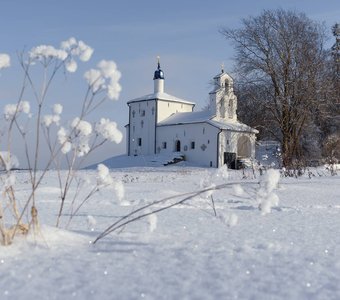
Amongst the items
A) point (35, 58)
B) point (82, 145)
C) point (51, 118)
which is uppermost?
point (35, 58)

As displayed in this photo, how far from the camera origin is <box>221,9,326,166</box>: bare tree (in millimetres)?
25406

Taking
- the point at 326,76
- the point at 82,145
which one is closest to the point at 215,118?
the point at 326,76

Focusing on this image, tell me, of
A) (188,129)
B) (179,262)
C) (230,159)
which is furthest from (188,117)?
(179,262)

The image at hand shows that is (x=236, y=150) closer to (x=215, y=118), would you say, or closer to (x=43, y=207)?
(x=215, y=118)

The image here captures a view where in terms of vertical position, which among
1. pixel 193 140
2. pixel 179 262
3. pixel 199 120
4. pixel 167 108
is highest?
pixel 167 108

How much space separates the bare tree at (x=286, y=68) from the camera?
83.4 ft

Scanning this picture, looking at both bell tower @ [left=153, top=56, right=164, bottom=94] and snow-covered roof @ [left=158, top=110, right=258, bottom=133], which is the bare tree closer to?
snow-covered roof @ [left=158, top=110, right=258, bottom=133]

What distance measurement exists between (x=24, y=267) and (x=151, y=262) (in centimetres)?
68

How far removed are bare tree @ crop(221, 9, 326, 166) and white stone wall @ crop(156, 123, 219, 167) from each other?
40.5ft

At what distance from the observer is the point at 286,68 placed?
25562 mm

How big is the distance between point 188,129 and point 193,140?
4.61ft

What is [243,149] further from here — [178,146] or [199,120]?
[178,146]

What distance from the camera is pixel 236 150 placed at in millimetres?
38469

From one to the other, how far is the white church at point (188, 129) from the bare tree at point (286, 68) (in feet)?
26.8
